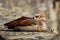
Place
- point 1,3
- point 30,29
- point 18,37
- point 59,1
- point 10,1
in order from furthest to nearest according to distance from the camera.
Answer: point 59,1, point 10,1, point 1,3, point 30,29, point 18,37

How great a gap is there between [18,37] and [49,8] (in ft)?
5.75

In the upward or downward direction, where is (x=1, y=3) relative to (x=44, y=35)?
upward

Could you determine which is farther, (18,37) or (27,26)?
(27,26)

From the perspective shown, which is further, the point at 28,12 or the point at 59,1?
the point at 59,1

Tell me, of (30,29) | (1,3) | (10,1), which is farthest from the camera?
(10,1)

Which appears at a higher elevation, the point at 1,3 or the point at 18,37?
the point at 1,3

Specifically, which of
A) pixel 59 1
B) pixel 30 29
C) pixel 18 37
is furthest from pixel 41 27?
pixel 59 1

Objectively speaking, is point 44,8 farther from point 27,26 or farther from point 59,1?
point 27,26

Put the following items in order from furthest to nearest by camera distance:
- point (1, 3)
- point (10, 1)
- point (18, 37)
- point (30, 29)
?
point (10, 1) < point (1, 3) < point (30, 29) < point (18, 37)

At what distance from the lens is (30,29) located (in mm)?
1070

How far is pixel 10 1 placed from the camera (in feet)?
8.16

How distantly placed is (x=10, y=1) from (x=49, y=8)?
0.60m

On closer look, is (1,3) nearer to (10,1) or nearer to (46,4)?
(10,1)

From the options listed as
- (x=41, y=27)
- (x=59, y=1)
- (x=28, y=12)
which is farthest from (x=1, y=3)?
(x=41, y=27)
